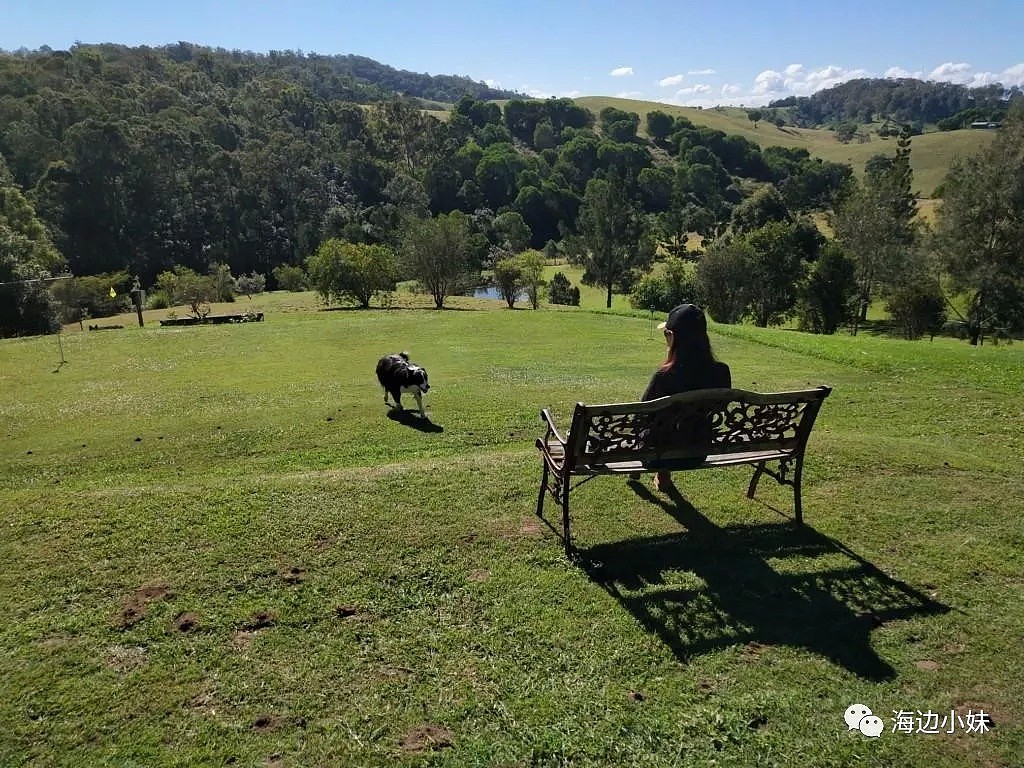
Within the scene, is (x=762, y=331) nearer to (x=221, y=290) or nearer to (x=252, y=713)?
(x=252, y=713)

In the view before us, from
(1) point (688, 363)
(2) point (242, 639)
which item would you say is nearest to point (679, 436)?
(1) point (688, 363)

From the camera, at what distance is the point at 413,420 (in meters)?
11.7

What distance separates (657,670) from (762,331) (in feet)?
64.7

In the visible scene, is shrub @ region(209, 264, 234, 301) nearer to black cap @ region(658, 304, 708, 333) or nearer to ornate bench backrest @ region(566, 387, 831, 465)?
black cap @ region(658, 304, 708, 333)

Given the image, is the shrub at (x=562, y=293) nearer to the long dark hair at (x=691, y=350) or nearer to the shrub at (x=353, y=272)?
the shrub at (x=353, y=272)

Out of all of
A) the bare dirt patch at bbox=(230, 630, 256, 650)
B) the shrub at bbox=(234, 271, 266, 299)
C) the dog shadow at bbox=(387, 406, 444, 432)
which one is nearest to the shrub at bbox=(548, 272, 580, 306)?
the shrub at bbox=(234, 271, 266, 299)

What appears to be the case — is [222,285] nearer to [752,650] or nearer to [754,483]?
[754,483]

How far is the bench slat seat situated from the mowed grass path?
2.61 feet

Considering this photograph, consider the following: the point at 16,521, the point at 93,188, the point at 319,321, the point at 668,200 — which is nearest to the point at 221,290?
the point at 93,188

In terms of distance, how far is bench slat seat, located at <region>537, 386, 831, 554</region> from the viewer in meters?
6.04

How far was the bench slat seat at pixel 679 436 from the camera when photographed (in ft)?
19.8

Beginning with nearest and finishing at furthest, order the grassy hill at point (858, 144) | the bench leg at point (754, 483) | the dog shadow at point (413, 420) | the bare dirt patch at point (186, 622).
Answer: the bare dirt patch at point (186, 622), the bench leg at point (754, 483), the dog shadow at point (413, 420), the grassy hill at point (858, 144)

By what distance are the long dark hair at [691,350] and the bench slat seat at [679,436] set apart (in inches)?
23.1

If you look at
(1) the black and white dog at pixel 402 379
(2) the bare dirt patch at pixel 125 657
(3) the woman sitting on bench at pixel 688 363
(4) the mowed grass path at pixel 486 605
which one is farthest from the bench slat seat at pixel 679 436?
(1) the black and white dog at pixel 402 379
